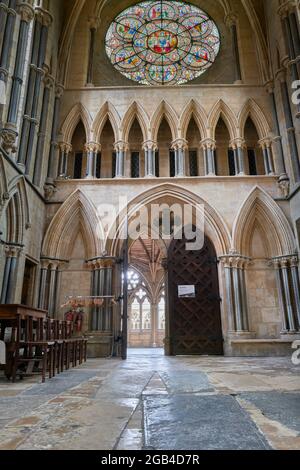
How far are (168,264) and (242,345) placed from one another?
3.06 m

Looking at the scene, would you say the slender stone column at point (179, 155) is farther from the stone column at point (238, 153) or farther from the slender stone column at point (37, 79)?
the slender stone column at point (37, 79)

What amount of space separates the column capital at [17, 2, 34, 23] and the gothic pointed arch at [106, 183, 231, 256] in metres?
5.26

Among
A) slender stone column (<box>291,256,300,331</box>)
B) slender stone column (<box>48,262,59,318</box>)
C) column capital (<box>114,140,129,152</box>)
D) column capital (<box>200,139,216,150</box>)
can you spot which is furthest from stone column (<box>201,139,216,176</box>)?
slender stone column (<box>48,262,59,318</box>)

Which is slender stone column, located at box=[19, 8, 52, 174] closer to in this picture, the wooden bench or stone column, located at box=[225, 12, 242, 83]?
the wooden bench

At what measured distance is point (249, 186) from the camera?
33.1 ft

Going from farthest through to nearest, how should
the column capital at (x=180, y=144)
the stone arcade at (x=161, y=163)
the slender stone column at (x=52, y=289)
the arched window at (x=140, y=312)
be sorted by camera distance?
the arched window at (x=140, y=312)
the column capital at (x=180, y=144)
the slender stone column at (x=52, y=289)
the stone arcade at (x=161, y=163)

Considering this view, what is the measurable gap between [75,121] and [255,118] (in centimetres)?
580

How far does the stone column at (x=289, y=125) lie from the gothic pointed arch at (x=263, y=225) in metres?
1.06

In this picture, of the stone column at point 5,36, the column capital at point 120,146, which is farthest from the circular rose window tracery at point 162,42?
the stone column at point 5,36

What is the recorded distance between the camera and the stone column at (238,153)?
412 inches

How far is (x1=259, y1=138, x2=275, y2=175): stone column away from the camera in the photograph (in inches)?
409

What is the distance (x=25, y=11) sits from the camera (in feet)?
27.7

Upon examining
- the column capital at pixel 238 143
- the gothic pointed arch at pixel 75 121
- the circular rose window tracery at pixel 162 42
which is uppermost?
the circular rose window tracery at pixel 162 42

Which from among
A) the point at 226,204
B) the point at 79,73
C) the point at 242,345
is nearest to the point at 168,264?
the point at 226,204
